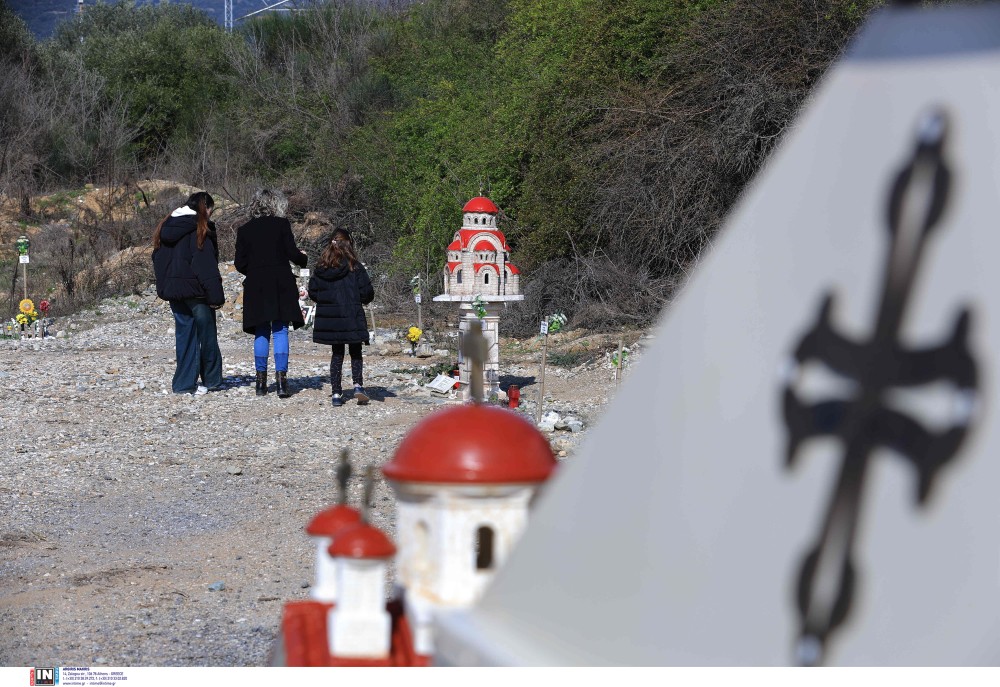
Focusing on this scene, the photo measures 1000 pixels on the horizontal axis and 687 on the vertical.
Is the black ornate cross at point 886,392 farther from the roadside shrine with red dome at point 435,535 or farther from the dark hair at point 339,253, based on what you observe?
the dark hair at point 339,253

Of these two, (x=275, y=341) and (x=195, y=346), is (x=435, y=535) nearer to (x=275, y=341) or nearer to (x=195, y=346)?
(x=275, y=341)

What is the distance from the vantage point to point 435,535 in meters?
2.31

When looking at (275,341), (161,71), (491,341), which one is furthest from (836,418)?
(161,71)

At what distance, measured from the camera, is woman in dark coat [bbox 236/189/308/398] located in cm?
1027

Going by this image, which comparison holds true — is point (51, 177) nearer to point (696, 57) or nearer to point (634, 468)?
point (696, 57)

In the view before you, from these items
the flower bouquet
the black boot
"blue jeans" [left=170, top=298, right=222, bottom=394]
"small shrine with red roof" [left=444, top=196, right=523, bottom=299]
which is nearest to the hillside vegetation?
the flower bouquet

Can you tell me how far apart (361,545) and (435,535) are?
0.55 ft

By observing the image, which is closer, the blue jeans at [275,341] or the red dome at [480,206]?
the blue jeans at [275,341]

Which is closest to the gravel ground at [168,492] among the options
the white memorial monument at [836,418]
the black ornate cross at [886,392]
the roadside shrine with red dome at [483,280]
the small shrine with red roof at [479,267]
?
the roadside shrine with red dome at [483,280]

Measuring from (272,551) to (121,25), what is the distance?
34702mm

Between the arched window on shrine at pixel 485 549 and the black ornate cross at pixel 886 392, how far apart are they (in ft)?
2.71

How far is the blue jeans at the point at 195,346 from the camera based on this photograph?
35.1ft

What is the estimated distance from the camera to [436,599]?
7.63 feet

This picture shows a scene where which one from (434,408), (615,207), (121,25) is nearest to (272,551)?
(434,408)
